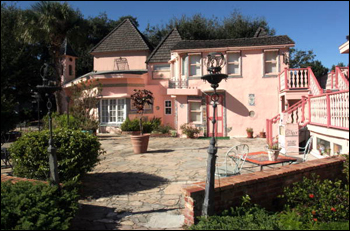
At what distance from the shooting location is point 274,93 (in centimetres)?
1516

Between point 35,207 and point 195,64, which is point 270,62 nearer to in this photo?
point 195,64

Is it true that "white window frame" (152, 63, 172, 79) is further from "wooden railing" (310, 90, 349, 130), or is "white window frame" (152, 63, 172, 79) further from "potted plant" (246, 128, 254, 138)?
"wooden railing" (310, 90, 349, 130)

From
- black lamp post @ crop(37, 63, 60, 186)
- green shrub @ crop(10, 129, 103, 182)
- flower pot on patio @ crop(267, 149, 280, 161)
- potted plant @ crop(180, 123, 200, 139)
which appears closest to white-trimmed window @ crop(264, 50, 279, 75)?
potted plant @ crop(180, 123, 200, 139)

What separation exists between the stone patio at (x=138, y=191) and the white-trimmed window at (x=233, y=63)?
7.72 m

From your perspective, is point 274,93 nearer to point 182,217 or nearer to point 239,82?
point 239,82

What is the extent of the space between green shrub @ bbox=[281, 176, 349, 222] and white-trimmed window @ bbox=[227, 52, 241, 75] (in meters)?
11.7

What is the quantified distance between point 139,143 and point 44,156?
4.96 meters

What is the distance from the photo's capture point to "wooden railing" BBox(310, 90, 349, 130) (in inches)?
263

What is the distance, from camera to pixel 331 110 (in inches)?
293

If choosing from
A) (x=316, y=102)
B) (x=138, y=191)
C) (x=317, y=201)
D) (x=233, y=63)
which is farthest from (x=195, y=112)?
(x=317, y=201)

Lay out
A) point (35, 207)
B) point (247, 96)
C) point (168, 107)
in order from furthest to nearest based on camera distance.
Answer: point (168, 107)
point (247, 96)
point (35, 207)

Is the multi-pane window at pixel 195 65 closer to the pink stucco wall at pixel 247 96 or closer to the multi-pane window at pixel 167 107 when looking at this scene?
the pink stucco wall at pixel 247 96

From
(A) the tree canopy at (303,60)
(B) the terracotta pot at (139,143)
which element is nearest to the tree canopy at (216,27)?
(A) the tree canopy at (303,60)

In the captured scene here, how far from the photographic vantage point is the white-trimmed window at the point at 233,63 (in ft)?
51.4
